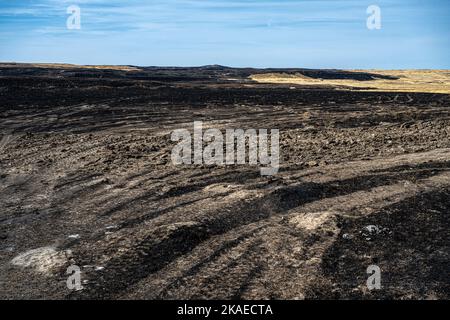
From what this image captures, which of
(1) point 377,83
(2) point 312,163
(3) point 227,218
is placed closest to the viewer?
(3) point 227,218

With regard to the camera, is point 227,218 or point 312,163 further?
point 312,163

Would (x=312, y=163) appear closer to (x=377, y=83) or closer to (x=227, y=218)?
(x=227, y=218)

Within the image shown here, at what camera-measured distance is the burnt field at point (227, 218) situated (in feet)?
23.0

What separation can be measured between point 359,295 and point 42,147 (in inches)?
560

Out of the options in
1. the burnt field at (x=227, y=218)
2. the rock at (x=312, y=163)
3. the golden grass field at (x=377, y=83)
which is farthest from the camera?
the golden grass field at (x=377, y=83)

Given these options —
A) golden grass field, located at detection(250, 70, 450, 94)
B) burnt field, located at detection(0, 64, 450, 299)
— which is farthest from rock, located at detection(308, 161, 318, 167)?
golden grass field, located at detection(250, 70, 450, 94)

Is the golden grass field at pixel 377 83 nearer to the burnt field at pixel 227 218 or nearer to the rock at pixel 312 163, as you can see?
the burnt field at pixel 227 218

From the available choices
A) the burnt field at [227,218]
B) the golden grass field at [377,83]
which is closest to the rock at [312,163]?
the burnt field at [227,218]

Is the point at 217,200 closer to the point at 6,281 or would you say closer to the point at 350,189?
the point at 350,189

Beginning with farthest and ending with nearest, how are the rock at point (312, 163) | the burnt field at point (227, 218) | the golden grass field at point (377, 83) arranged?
the golden grass field at point (377, 83) < the rock at point (312, 163) < the burnt field at point (227, 218)

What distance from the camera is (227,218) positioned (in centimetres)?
959

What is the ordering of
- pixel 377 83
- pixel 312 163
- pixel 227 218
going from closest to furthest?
pixel 227 218
pixel 312 163
pixel 377 83

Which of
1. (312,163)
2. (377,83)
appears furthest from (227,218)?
(377,83)

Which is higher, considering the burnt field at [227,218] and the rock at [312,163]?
the rock at [312,163]
